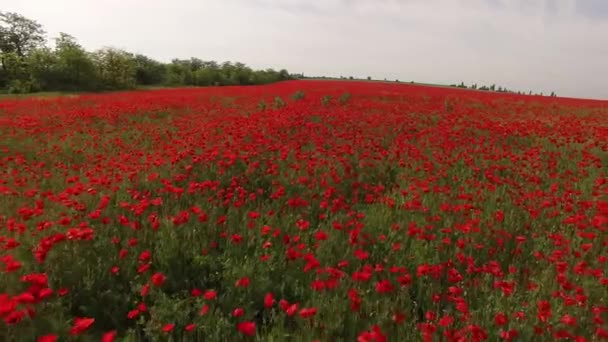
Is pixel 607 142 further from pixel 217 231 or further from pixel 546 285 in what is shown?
pixel 217 231

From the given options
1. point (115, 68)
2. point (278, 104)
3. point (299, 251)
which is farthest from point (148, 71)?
point (299, 251)

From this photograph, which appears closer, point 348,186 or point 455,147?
point 348,186

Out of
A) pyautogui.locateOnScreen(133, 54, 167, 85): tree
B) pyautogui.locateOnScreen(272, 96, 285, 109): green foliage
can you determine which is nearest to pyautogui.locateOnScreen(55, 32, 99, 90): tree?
pyautogui.locateOnScreen(133, 54, 167, 85): tree

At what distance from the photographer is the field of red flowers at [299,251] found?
2467 mm

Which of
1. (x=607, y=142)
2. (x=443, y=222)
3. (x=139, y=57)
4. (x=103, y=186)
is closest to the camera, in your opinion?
(x=443, y=222)

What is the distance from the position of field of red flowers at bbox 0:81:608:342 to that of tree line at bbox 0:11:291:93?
96.9 feet

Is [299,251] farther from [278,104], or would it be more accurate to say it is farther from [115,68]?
[115,68]

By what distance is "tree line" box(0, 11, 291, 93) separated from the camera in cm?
3147

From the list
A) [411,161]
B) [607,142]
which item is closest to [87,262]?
[411,161]

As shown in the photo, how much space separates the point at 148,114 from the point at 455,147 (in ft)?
32.3

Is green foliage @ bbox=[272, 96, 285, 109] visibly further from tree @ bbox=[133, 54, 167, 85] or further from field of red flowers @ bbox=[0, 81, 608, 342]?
tree @ bbox=[133, 54, 167, 85]

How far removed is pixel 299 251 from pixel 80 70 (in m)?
36.4

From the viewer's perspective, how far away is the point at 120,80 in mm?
35625

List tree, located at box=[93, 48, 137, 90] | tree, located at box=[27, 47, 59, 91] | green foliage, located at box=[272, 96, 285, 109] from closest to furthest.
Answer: green foliage, located at box=[272, 96, 285, 109]
tree, located at box=[27, 47, 59, 91]
tree, located at box=[93, 48, 137, 90]
